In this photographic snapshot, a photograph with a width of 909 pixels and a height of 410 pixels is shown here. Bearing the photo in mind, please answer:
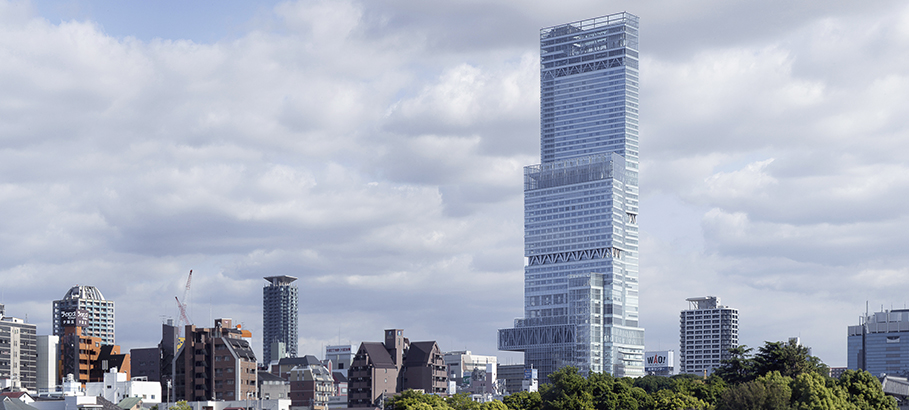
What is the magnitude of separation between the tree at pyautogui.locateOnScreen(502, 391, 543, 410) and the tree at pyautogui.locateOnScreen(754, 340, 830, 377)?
34248mm

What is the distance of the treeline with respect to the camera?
121500mm

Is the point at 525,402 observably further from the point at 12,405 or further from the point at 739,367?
the point at 12,405

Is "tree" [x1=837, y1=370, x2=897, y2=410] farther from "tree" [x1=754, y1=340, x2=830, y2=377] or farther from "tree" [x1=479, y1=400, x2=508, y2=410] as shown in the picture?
"tree" [x1=479, y1=400, x2=508, y2=410]

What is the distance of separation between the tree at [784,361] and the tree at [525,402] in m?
34.2

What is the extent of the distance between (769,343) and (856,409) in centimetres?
3544

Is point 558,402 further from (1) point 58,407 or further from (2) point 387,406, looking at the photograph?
(1) point 58,407

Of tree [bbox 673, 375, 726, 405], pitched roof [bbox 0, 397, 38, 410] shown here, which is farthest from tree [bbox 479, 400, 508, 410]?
pitched roof [bbox 0, 397, 38, 410]

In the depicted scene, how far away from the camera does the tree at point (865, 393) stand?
126812 millimetres

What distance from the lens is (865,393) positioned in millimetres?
129250

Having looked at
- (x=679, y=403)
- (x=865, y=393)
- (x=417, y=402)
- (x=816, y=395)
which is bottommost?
(x=417, y=402)

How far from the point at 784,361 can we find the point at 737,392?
3111cm

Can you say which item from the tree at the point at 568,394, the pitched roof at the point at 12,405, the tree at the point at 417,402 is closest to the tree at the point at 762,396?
the tree at the point at 568,394

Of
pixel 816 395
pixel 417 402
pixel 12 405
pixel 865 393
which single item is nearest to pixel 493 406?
pixel 417 402

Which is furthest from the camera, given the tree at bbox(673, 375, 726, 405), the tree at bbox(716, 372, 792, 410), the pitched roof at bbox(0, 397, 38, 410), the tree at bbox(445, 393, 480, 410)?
the tree at bbox(445, 393, 480, 410)
